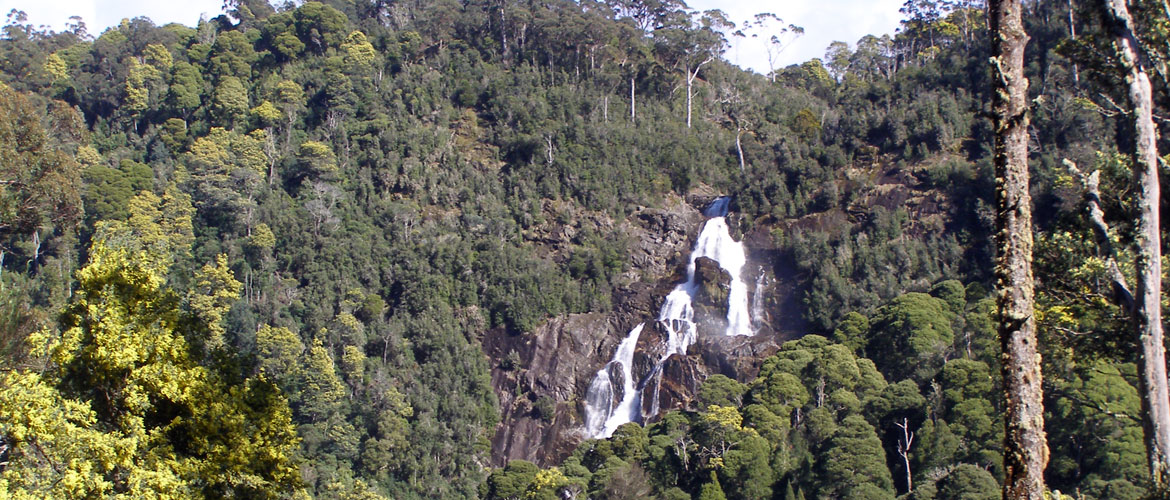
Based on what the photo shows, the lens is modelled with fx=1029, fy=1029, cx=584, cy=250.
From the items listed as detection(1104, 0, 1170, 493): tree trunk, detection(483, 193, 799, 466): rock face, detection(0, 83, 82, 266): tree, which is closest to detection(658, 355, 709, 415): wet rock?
detection(483, 193, 799, 466): rock face

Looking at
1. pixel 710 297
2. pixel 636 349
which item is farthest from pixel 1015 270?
pixel 710 297

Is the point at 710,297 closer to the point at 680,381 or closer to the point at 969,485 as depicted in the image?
the point at 680,381

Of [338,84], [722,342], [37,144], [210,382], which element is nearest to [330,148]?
[338,84]

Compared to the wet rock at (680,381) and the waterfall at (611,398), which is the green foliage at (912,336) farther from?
the waterfall at (611,398)

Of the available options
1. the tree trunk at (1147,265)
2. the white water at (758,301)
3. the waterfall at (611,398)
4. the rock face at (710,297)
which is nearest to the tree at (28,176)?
the tree trunk at (1147,265)

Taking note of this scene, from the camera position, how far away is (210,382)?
39.8 ft

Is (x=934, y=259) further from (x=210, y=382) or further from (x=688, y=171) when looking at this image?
(x=210, y=382)

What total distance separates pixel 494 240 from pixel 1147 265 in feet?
163

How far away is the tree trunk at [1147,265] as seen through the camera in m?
8.67

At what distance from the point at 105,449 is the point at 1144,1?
12070mm

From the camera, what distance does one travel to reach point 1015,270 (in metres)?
7.76

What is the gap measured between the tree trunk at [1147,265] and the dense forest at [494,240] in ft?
0.88

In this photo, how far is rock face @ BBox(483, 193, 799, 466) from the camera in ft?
161

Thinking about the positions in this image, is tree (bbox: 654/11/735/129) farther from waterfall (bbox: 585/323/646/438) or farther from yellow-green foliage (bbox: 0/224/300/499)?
yellow-green foliage (bbox: 0/224/300/499)
